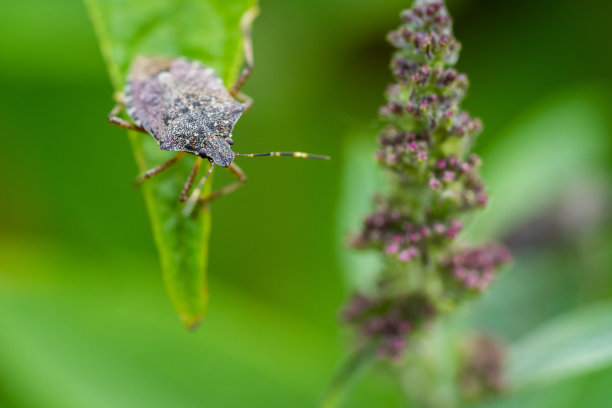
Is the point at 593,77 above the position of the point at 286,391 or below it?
above

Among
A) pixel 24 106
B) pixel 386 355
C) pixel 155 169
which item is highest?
pixel 24 106

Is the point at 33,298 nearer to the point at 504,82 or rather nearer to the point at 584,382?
the point at 584,382

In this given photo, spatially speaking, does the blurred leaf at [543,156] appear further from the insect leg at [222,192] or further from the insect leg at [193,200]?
the insect leg at [193,200]

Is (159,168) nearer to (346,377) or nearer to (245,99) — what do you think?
(245,99)

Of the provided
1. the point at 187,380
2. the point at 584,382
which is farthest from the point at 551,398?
the point at 187,380

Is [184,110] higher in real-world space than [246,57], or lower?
lower

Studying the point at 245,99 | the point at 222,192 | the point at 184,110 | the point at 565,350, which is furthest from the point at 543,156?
the point at 184,110

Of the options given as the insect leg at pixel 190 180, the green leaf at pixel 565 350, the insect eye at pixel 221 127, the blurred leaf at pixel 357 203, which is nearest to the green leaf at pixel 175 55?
the insect leg at pixel 190 180
